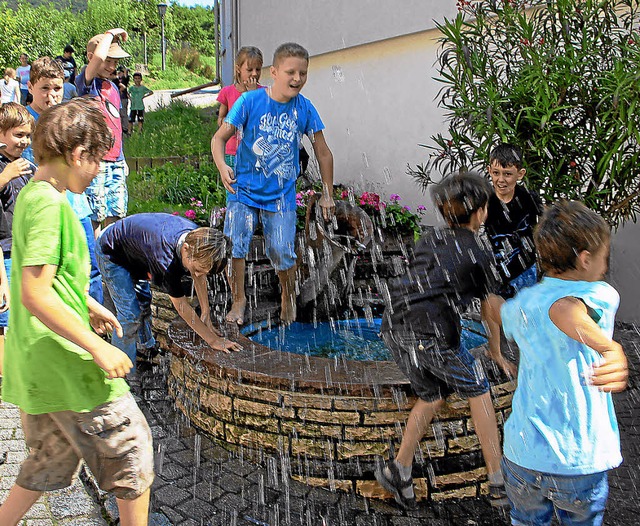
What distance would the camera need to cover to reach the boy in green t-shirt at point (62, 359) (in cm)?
240

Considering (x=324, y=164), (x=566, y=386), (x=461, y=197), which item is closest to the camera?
(x=566, y=386)

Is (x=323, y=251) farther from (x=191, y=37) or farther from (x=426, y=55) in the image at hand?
(x=191, y=37)

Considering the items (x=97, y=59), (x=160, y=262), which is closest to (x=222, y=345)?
(x=160, y=262)

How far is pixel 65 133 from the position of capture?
252cm

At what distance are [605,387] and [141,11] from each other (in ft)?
156

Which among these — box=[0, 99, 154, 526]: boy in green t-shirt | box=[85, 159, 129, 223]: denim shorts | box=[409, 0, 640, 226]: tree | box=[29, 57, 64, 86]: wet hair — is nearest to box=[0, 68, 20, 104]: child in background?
box=[85, 159, 129, 223]: denim shorts

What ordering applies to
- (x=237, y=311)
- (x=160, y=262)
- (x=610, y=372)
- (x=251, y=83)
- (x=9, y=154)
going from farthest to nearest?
1. (x=251, y=83)
2. (x=237, y=311)
3. (x=9, y=154)
4. (x=160, y=262)
5. (x=610, y=372)

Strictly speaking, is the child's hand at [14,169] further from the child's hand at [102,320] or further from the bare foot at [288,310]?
the bare foot at [288,310]

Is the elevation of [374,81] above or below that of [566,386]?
above

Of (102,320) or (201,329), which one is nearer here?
(102,320)

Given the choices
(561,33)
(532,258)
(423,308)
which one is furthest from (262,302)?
(561,33)

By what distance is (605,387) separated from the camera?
2.16m

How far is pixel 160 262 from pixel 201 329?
0.45 meters

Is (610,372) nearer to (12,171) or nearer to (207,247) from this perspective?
(207,247)
